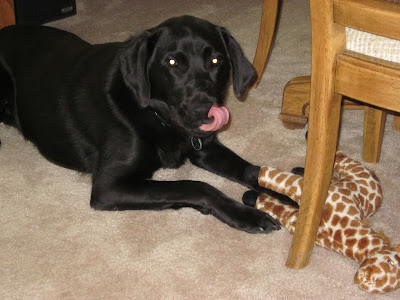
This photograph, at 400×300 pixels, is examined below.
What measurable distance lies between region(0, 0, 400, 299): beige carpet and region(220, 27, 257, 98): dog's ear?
325mm

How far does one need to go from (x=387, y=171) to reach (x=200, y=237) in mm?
784

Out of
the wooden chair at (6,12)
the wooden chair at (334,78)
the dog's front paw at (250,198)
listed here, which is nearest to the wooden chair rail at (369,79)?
the wooden chair at (334,78)

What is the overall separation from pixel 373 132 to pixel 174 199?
80 centimetres

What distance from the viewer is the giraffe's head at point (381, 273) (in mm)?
1602

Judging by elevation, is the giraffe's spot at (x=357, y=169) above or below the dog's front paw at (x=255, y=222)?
above

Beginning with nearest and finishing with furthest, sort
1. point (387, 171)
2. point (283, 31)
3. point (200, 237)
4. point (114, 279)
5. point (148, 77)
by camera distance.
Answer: point (114, 279) → point (200, 237) → point (148, 77) → point (387, 171) → point (283, 31)

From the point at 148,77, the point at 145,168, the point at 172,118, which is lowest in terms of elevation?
the point at 145,168

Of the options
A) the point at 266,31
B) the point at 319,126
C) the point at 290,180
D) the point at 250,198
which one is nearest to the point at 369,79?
the point at 319,126

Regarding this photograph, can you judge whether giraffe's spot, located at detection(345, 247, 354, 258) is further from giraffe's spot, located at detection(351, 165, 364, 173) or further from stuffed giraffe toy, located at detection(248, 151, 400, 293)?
giraffe's spot, located at detection(351, 165, 364, 173)

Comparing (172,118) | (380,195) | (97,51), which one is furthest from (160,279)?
(97,51)

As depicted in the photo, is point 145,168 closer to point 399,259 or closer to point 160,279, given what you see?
point 160,279

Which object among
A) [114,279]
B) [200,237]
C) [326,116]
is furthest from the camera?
[200,237]

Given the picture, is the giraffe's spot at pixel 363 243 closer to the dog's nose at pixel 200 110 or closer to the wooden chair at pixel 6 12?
the dog's nose at pixel 200 110

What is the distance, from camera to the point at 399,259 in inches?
64.6
